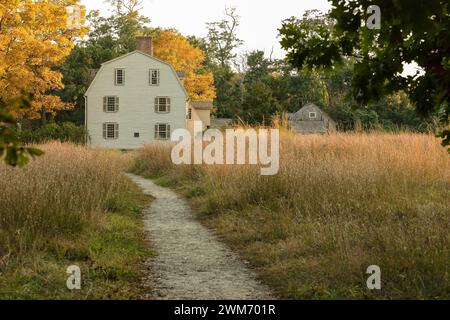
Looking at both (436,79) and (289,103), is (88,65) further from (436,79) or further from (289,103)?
(436,79)

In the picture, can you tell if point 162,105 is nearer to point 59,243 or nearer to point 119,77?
point 119,77

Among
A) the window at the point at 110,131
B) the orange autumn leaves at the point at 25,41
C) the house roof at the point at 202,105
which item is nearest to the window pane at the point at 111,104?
the window at the point at 110,131

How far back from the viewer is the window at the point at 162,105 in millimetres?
43594

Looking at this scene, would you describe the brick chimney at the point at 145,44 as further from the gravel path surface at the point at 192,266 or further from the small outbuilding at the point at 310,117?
the gravel path surface at the point at 192,266

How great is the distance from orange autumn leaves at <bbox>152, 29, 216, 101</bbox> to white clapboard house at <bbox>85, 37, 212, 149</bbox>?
7.60m

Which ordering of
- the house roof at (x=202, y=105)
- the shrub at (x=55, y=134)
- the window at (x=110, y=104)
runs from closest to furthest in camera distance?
the shrub at (x=55, y=134) < the window at (x=110, y=104) < the house roof at (x=202, y=105)

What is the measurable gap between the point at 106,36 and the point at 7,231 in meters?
52.1

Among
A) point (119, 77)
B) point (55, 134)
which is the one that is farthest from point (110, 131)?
point (55, 134)

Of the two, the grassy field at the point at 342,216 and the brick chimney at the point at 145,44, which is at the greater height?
the brick chimney at the point at 145,44

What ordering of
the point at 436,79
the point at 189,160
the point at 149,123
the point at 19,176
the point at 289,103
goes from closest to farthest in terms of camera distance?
1. the point at 436,79
2. the point at 19,176
3. the point at 189,160
4. the point at 149,123
5. the point at 289,103

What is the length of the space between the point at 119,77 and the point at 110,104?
2.31 metres

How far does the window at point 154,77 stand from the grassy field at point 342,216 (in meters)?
29.6
